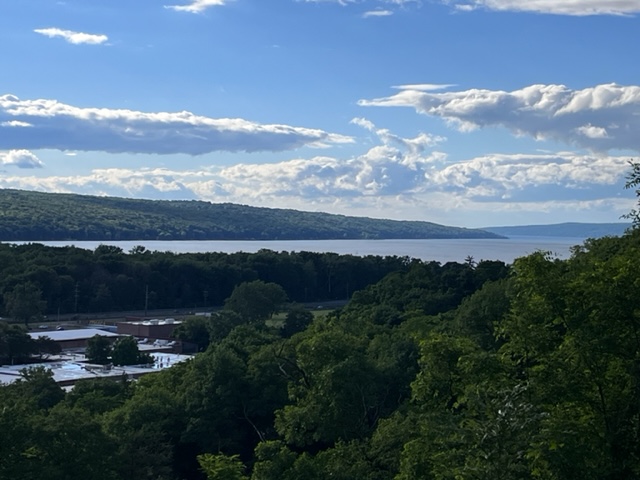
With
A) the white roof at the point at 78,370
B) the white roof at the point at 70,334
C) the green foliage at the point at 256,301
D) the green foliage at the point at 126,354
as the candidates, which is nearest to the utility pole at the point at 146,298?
the green foliage at the point at 256,301

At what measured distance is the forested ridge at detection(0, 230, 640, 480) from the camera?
10.6m

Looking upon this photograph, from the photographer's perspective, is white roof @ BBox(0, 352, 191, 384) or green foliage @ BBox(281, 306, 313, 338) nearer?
white roof @ BBox(0, 352, 191, 384)

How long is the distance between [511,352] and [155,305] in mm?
68157

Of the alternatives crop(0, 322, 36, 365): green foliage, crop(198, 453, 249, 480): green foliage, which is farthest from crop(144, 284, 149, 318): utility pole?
crop(198, 453, 249, 480): green foliage

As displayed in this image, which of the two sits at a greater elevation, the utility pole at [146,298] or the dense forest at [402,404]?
the dense forest at [402,404]

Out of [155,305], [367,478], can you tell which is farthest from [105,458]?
[155,305]

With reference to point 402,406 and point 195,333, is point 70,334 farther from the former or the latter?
point 402,406

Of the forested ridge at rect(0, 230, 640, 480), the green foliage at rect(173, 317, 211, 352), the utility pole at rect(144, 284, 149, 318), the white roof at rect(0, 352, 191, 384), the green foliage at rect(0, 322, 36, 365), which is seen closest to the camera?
the forested ridge at rect(0, 230, 640, 480)

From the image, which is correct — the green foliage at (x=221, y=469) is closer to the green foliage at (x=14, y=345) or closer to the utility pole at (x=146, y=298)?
the green foliage at (x=14, y=345)

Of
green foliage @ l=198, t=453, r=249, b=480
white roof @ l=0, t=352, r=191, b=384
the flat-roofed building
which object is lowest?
the flat-roofed building

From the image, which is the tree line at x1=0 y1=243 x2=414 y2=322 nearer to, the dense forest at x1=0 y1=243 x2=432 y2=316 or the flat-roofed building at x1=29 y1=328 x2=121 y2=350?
the dense forest at x1=0 y1=243 x2=432 y2=316

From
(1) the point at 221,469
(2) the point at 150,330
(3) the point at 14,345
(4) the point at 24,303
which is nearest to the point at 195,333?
(2) the point at 150,330

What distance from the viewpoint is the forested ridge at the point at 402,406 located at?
10555mm

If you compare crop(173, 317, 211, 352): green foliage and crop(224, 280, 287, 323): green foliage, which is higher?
crop(224, 280, 287, 323): green foliage
